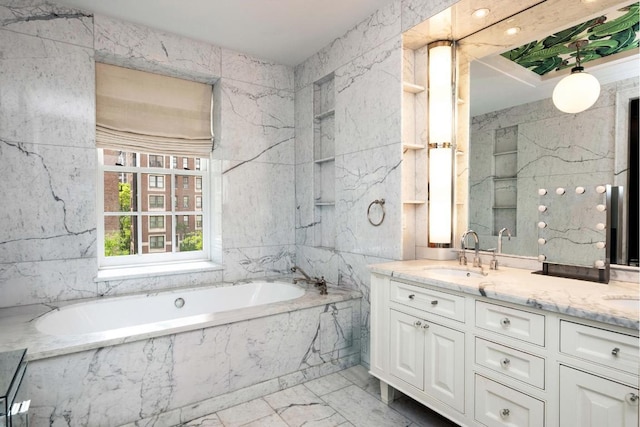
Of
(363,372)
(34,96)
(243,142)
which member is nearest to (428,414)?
(363,372)

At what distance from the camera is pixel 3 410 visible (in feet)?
2.64

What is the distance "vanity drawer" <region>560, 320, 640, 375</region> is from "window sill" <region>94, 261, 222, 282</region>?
2.62 m

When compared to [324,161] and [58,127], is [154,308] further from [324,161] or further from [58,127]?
[324,161]

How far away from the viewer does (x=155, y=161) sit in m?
3.21

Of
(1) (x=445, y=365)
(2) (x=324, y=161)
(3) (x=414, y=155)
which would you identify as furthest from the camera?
(2) (x=324, y=161)

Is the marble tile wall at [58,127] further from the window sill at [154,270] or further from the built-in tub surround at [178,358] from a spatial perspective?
the built-in tub surround at [178,358]

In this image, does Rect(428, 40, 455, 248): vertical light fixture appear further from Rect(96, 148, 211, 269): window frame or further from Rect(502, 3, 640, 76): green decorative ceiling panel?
Rect(96, 148, 211, 269): window frame

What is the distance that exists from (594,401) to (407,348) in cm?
91

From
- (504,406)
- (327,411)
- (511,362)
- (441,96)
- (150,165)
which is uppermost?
(441,96)

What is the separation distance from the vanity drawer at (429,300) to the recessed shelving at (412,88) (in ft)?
4.47

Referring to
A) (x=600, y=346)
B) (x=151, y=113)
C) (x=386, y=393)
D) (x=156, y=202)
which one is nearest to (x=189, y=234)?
(x=156, y=202)

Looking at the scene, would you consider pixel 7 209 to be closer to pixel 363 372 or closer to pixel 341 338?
pixel 341 338

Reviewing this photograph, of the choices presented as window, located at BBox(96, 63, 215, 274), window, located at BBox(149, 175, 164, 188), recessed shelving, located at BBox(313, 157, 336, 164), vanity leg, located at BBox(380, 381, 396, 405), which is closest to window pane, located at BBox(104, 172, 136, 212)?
window, located at BBox(96, 63, 215, 274)

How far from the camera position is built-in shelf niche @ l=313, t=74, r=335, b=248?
3.26 metres
